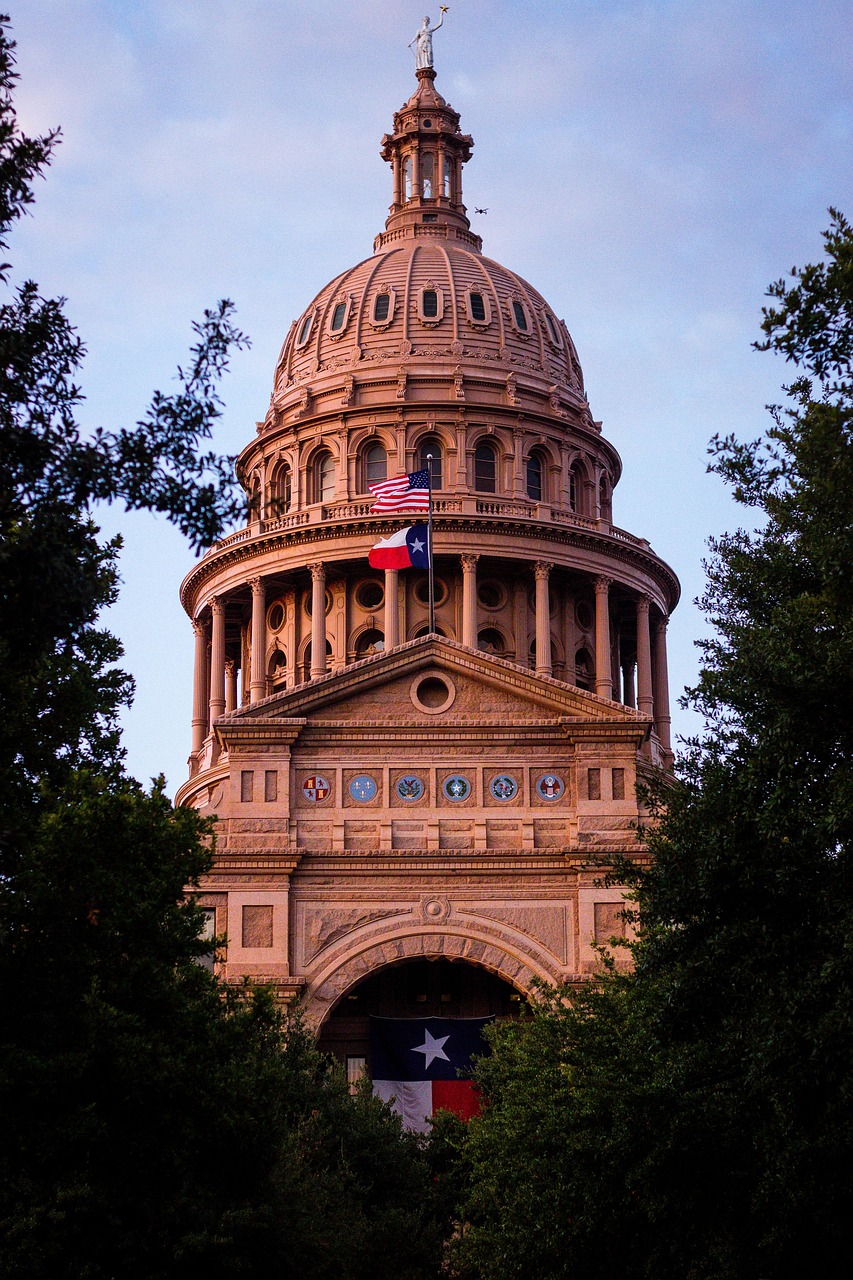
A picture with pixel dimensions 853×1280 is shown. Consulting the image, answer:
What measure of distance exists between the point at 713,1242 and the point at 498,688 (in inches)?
1059

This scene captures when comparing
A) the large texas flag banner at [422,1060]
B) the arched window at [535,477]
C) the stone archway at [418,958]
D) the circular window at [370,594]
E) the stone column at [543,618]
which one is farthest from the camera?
the arched window at [535,477]

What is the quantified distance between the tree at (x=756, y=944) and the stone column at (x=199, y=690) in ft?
177

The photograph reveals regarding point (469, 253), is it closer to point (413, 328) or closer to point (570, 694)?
point (413, 328)

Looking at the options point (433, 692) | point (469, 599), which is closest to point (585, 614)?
point (469, 599)

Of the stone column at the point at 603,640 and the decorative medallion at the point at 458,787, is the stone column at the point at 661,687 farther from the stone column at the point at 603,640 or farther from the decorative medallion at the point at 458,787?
the decorative medallion at the point at 458,787

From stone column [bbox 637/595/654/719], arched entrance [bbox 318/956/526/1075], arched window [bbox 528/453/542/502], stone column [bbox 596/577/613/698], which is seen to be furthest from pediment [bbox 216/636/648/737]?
arched window [bbox 528/453/542/502]

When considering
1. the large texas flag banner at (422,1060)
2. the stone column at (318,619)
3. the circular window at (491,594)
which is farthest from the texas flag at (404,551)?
the large texas flag banner at (422,1060)

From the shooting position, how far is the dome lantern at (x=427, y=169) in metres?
101

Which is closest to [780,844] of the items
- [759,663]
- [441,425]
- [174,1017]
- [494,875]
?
[759,663]

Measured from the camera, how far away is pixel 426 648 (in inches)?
2297

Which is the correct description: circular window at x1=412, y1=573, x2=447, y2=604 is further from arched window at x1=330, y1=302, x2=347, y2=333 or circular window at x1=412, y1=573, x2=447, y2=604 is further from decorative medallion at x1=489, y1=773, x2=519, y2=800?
decorative medallion at x1=489, y1=773, x2=519, y2=800

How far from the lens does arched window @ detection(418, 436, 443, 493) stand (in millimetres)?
88125

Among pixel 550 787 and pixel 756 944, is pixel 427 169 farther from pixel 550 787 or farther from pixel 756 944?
pixel 756 944

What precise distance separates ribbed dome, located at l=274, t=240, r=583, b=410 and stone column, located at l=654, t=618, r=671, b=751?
38.1ft
